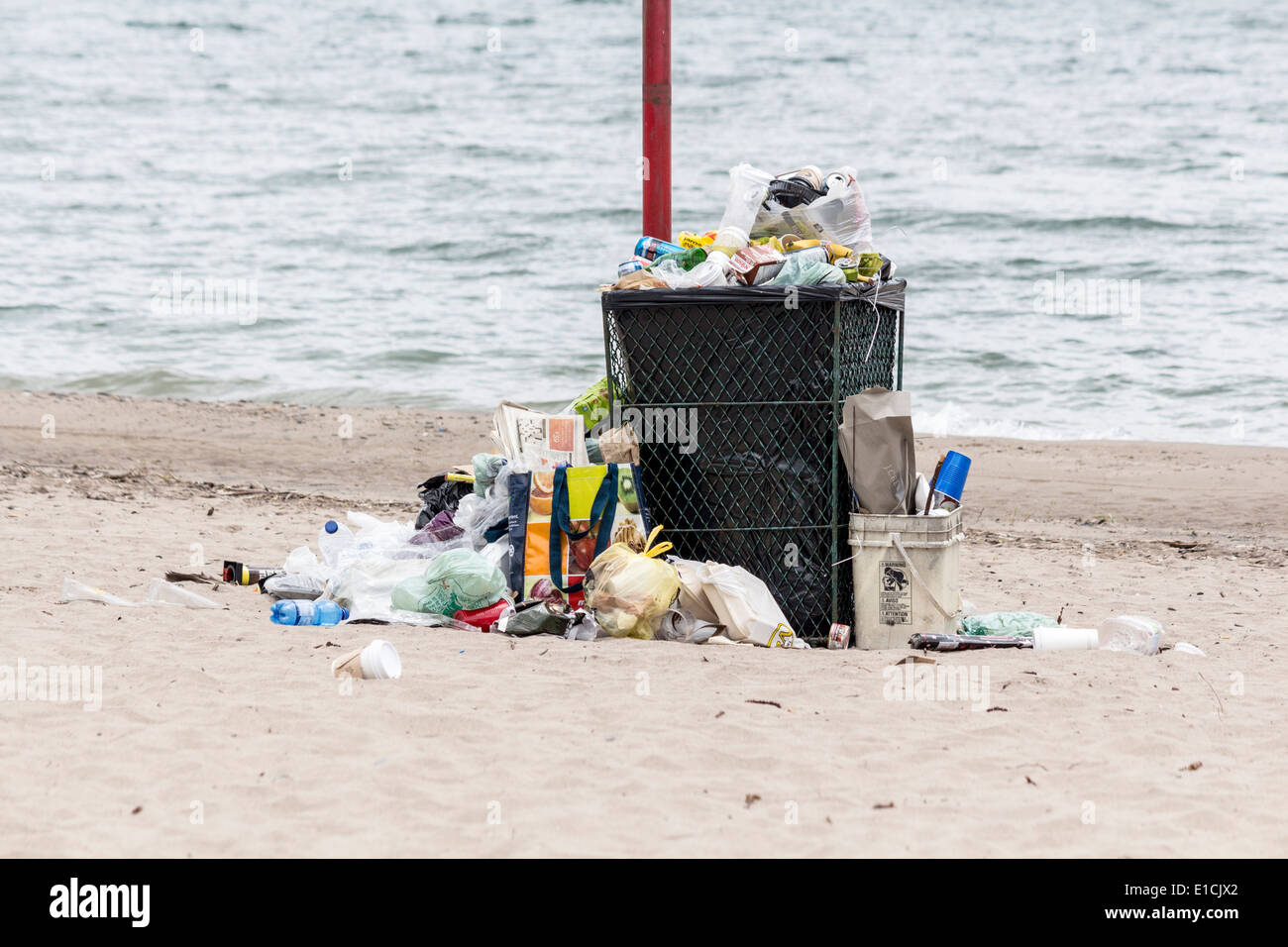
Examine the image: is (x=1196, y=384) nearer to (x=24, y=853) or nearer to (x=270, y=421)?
(x=270, y=421)

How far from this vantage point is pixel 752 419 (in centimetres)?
481

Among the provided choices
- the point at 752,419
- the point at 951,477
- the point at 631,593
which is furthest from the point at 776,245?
the point at 631,593

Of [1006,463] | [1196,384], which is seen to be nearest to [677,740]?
[1006,463]

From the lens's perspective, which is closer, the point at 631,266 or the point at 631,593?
the point at 631,593

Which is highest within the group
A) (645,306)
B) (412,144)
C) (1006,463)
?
(412,144)

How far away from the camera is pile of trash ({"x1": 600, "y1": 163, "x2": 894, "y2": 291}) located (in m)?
4.82

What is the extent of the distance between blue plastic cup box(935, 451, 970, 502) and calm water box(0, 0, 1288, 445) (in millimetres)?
1874

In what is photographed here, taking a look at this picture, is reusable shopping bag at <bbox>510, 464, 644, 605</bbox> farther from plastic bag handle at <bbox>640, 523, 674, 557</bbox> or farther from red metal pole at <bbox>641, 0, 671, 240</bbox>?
red metal pole at <bbox>641, 0, 671, 240</bbox>

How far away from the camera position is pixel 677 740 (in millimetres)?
3447
